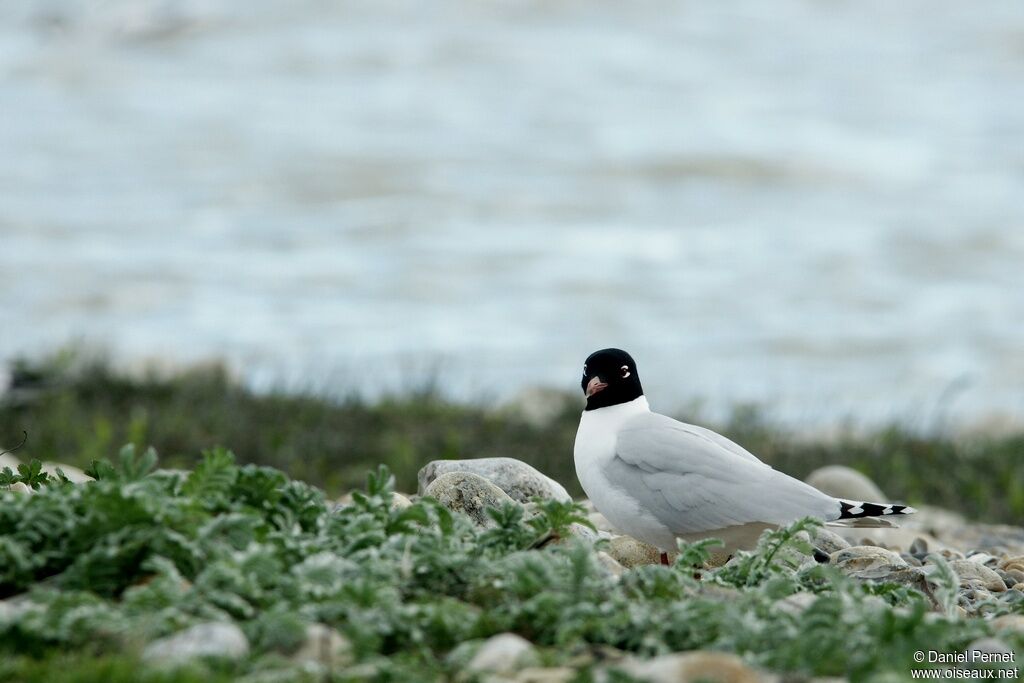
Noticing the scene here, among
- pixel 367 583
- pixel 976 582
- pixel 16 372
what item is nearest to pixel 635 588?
pixel 367 583

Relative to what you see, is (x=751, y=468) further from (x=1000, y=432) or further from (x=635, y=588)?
(x=1000, y=432)

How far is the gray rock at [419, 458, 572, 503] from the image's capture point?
20.5 feet

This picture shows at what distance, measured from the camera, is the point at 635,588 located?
4.28 m

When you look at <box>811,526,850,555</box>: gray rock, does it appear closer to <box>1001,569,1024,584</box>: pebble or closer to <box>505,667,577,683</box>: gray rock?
<box>1001,569,1024,584</box>: pebble

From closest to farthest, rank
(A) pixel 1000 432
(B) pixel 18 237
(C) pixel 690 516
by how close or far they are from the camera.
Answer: (C) pixel 690 516 → (A) pixel 1000 432 → (B) pixel 18 237

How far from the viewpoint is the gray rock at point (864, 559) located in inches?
231

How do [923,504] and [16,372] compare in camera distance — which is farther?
[16,372]

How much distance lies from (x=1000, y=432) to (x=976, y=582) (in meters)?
9.19

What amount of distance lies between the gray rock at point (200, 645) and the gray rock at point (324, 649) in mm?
153

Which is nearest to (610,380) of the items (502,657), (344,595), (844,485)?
(344,595)

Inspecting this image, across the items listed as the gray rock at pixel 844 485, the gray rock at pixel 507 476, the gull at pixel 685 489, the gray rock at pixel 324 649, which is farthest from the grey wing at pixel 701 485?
the gray rock at pixel 844 485

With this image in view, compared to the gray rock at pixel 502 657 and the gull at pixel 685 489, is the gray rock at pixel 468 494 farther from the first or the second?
the gray rock at pixel 502 657

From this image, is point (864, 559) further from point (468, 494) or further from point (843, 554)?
point (468, 494)

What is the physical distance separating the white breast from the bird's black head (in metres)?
0.04
